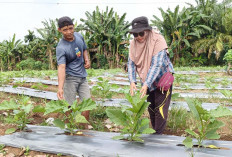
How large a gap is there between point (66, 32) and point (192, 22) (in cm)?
1523

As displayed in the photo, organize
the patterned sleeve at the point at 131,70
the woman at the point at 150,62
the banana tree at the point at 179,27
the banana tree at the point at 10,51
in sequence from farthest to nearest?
1. the banana tree at the point at 10,51
2. the banana tree at the point at 179,27
3. the patterned sleeve at the point at 131,70
4. the woman at the point at 150,62

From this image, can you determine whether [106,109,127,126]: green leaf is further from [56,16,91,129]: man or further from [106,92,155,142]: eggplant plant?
[56,16,91,129]: man

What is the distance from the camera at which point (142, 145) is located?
1.81 metres

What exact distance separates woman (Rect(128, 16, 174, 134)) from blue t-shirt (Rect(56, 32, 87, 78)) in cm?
66

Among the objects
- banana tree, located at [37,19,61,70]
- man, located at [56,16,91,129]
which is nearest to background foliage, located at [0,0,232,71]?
banana tree, located at [37,19,61,70]

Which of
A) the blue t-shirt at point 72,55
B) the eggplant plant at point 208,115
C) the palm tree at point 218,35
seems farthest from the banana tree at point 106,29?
the eggplant plant at point 208,115

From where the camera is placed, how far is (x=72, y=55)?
8.64 ft

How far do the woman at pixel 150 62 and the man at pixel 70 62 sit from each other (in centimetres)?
67

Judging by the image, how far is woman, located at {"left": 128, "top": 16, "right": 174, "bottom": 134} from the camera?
7.00ft

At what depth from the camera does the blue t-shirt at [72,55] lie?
8.31 ft

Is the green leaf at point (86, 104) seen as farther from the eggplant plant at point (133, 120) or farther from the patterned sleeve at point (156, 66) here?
the patterned sleeve at point (156, 66)

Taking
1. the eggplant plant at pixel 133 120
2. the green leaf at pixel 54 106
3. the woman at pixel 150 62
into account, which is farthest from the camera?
the woman at pixel 150 62

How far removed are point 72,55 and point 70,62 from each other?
0.12 meters

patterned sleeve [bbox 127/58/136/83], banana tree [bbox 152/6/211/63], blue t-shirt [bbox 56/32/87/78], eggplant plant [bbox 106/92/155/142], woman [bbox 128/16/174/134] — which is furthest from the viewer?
banana tree [bbox 152/6/211/63]
